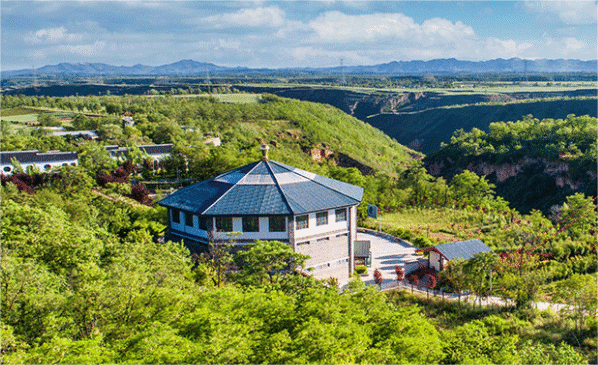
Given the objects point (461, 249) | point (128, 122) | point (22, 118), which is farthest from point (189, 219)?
point (22, 118)

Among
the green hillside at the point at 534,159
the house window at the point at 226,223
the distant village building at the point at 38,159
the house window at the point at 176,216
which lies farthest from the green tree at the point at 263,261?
the green hillside at the point at 534,159

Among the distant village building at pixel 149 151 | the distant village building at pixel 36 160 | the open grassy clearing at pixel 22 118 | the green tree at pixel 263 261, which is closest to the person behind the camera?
the green tree at pixel 263 261

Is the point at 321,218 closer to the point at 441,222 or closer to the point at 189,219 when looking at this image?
the point at 189,219

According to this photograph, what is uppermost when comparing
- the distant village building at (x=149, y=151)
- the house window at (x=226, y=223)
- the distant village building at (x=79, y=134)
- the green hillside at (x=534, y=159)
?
the distant village building at (x=79, y=134)

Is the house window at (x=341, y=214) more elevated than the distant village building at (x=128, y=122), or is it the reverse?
the distant village building at (x=128, y=122)

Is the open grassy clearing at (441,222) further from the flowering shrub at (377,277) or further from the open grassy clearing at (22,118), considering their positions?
the open grassy clearing at (22,118)

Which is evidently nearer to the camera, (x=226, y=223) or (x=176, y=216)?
(x=226, y=223)

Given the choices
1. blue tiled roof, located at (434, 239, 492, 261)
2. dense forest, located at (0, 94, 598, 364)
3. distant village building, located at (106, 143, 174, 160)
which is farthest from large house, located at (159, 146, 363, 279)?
distant village building, located at (106, 143, 174, 160)

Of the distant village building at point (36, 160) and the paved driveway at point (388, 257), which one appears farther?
the distant village building at point (36, 160)
